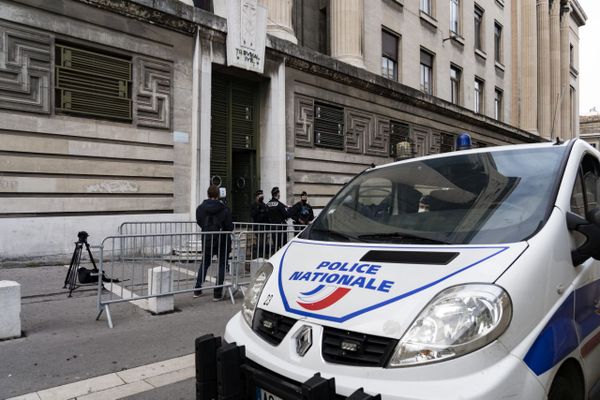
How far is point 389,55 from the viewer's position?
20.2 m

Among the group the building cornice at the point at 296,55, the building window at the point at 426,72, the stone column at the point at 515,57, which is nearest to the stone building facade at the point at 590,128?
the stone column at the point at 515,57

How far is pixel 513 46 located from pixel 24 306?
34.5m

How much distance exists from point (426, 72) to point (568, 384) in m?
22.5

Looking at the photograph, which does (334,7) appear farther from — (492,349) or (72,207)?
(492,349)

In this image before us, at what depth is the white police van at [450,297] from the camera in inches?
80.1

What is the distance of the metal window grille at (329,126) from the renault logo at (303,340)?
44.6 ft

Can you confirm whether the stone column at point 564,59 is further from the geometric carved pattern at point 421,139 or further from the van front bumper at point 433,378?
the van front bumper at point 433,378

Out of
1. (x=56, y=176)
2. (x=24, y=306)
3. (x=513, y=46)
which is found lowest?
(x=24, y=306)

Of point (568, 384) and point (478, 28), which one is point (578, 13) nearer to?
point (478, 28)

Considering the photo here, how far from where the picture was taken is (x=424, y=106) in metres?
21.2

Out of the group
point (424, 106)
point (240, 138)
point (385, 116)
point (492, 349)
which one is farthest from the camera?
point (424, 106)

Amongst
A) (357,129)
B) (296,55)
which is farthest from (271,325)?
(357,129)

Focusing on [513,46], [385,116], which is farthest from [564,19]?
[385,116]

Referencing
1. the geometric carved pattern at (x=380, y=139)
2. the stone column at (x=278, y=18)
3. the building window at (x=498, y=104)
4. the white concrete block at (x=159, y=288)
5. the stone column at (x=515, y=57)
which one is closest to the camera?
the white concrete block at (x=159, y=288)
